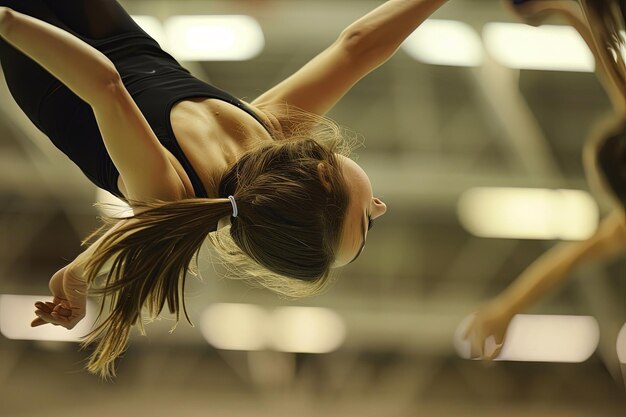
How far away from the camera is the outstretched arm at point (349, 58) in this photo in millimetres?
1640

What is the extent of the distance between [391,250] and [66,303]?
4.11 metres

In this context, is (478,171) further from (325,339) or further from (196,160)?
(196,160)

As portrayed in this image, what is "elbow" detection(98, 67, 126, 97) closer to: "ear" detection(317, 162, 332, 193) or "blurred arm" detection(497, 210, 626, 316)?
"ear" detection(317, 162, 332, 193)

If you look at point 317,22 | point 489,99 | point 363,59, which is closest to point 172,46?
point 317,22

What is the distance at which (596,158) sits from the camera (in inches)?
76.8

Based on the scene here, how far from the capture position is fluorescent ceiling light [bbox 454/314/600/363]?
215 inches

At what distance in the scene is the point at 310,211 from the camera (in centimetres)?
143

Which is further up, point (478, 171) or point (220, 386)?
point (478, 171)

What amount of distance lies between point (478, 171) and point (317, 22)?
1299 mm

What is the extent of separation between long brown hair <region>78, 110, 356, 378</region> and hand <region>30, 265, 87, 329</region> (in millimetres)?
108

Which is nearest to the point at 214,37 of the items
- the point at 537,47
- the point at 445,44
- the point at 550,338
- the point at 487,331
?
the point at 445,44

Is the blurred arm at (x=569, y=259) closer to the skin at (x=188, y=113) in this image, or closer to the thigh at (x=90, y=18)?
the skin at (x=188, y=113)

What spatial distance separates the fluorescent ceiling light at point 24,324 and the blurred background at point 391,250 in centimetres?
2

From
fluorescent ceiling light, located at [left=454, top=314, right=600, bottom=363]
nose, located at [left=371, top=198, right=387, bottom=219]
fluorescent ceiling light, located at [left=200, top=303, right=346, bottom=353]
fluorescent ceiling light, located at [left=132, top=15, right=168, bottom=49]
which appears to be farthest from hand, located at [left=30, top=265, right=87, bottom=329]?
fluorescent ceiling light, located at [left=454, top=314, right=600, bottom=363]
